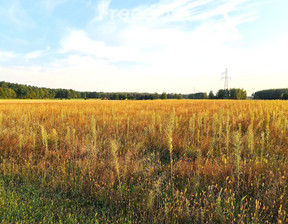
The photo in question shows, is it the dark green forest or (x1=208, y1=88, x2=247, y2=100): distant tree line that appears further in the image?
the dark green forest

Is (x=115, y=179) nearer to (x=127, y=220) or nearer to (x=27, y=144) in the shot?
(x=127, y=220)

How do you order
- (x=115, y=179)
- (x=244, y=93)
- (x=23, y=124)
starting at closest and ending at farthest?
(x=115, y=179) < (x=23, y=124) < (x=244, y=93)

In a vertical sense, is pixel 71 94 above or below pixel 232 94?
above

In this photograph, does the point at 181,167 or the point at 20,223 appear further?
the point at 181,167

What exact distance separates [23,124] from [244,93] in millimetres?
95014

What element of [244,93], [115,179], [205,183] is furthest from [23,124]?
[244,93]

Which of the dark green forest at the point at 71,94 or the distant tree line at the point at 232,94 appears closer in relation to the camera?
the distant tree line at the point at 232,94

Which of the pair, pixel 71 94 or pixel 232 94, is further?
pixel 71 94

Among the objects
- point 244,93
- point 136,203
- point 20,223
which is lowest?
point 20,223

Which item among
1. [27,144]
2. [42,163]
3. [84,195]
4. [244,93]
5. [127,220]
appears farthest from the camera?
[244,93]

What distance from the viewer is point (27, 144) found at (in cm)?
438

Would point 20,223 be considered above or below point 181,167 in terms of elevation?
below

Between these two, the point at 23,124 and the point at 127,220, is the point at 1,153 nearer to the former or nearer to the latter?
the point at 23,124

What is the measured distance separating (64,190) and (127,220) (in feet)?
4.35
